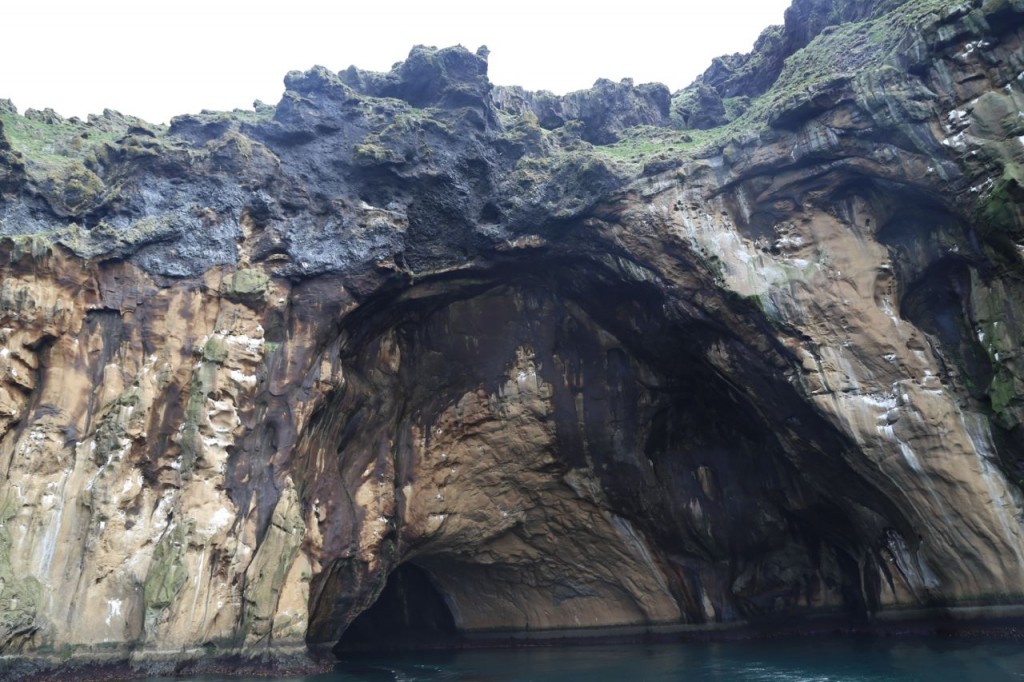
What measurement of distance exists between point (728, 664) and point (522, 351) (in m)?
9.79

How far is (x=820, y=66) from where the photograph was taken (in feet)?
56.9

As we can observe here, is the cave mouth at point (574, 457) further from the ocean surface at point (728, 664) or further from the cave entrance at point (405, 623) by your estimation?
the cave entrance at point (405, 623)

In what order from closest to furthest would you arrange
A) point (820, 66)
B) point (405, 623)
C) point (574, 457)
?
point (820, 66) < point (574, 457) < point (405, 623)

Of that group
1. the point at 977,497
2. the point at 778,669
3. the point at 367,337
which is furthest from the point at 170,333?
the point at 977,497

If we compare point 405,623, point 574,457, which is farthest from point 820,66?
point 405,623

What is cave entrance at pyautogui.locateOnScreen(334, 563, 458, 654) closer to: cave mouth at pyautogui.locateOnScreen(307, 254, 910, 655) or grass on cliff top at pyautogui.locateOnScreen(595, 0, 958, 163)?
cave mouth at pyautogui.locateOnScreen(307, 254, 910, 655)

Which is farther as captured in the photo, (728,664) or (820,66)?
(820,66)

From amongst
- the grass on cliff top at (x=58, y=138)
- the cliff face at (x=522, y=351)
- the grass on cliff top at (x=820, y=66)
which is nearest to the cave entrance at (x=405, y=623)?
the cliff face at (x=522, y=351)

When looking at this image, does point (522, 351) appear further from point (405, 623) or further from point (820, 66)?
point (405, 623)

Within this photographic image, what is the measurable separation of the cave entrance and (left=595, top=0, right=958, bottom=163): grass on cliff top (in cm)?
1607

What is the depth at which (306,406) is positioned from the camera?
17.2 meters

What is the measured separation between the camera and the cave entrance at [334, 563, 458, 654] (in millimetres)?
24172

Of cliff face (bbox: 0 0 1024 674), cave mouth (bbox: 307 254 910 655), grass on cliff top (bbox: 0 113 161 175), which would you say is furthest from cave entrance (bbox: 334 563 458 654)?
grass on cliff top (bbox: 0 113 161 175)

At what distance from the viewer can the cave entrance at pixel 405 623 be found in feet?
79.3
